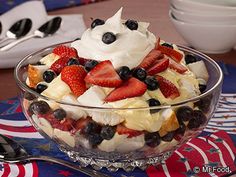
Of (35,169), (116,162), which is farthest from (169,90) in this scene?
(35,169)

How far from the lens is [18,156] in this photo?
3.16 feet

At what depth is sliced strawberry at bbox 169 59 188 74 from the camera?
3.17 feet

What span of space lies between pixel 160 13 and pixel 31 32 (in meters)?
0.42

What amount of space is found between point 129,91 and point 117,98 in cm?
2

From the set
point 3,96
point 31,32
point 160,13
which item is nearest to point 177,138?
point 3,96

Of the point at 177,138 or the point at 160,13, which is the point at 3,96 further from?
the point at 160,13

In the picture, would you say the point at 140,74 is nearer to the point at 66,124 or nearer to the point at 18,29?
the point at 66,124

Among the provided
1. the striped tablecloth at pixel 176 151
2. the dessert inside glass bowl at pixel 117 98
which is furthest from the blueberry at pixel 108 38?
the striped tablecloth at pixel 176 151

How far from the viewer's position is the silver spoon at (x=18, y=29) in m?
1.47

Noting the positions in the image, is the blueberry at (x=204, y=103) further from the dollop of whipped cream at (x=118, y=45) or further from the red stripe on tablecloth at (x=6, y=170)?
the red stripe on tablecloth at (x=6, y=170)

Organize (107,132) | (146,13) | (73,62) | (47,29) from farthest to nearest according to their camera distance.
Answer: (146,13) < (47,29) < (73,62) < (107,132)

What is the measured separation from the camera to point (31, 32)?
1.51 meters

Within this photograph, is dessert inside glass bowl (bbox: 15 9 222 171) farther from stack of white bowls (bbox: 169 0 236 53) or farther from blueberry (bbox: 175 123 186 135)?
stack of white bowls (bbox: 169 0 236 53)

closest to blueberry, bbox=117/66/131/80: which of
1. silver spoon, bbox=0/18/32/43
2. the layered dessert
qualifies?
the layered dessert
